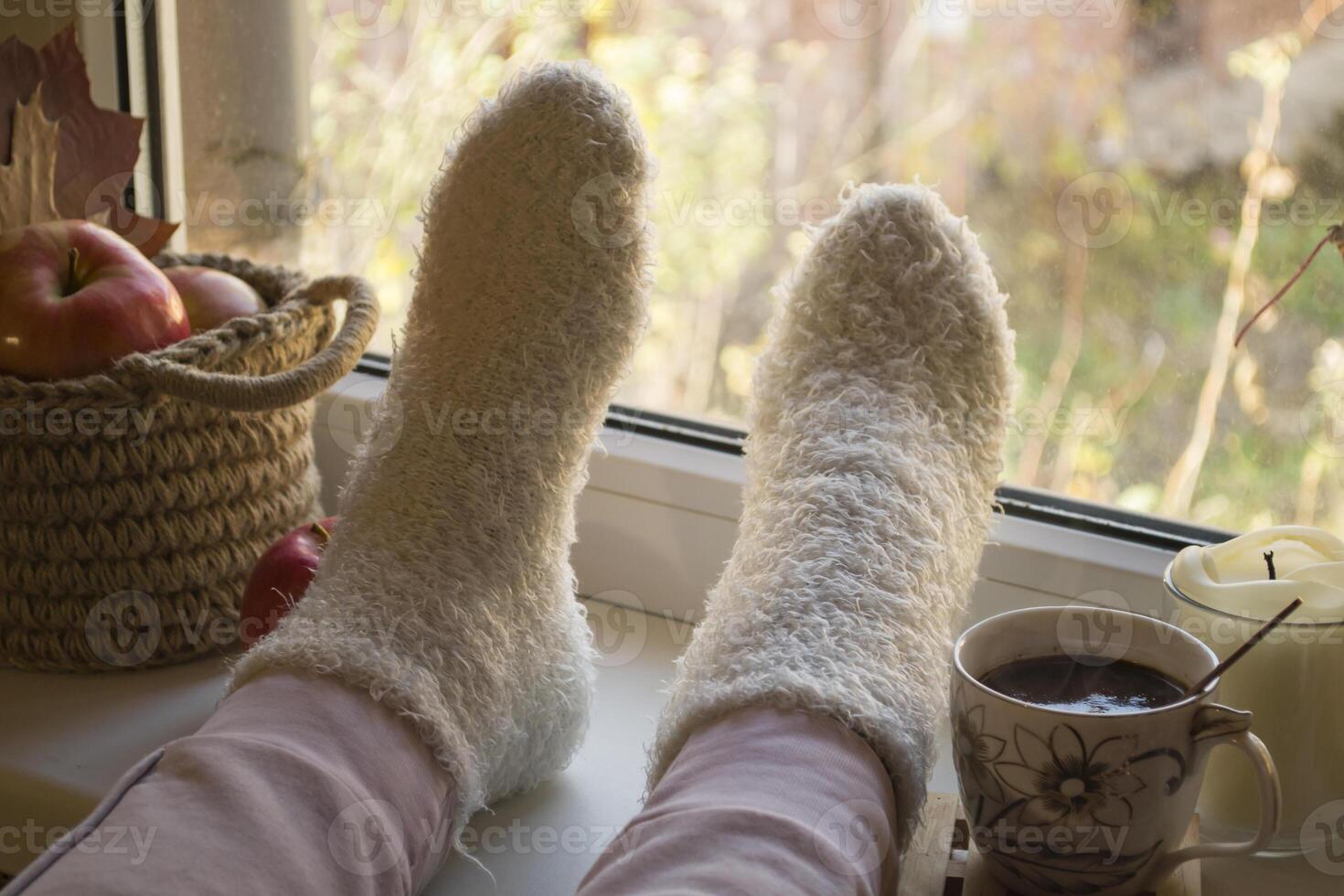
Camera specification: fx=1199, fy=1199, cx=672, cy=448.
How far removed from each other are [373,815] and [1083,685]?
275 mm

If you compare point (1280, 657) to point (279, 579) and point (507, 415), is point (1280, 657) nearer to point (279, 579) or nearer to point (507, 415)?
point (507, 415)

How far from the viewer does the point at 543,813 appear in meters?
0.60

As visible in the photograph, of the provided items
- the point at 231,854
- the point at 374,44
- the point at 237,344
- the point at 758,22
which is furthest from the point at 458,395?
the point at 374,44

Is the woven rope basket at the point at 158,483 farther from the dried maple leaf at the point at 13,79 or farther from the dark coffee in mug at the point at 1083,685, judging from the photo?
the dark coffee in mug at the point at 1083,685

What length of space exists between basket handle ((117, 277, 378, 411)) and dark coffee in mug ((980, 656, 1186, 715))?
0.36m

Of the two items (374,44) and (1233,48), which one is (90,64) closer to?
(374,44)

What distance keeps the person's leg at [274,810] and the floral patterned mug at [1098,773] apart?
0.22 m

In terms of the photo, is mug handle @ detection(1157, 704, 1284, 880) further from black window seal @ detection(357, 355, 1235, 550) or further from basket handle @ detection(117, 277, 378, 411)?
basket handle @ detection(117, 277, 378, 411)

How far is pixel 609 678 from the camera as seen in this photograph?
0.74 meters

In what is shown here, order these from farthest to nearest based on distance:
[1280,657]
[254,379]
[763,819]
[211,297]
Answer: [211,297], [254,379], [1280,657], [763,819]

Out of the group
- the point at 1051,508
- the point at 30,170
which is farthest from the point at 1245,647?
the point at 30,170

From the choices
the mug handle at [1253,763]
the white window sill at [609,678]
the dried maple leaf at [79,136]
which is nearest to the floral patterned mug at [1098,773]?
the mug handle at [1253,763]

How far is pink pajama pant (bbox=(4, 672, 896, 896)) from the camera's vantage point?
15.1 inches

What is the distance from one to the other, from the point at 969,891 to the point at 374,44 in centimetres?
78
